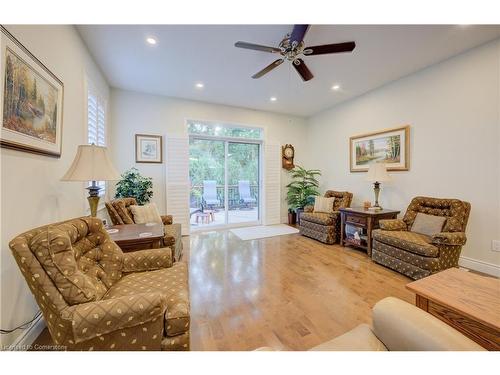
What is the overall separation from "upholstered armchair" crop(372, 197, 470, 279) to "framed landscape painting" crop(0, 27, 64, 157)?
3.75 metres

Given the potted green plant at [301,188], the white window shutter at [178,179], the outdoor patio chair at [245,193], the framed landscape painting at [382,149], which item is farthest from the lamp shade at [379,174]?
the white window shutter at [178,179]

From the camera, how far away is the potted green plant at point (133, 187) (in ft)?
11.7

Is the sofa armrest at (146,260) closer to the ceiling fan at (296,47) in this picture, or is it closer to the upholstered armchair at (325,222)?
the ceiling fan at (296,47)

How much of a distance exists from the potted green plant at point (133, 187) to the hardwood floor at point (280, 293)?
4.14ft

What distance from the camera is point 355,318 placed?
1.76 metres

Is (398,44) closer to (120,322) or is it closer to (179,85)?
(179,85)

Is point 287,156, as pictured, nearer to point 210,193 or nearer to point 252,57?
point 210,193

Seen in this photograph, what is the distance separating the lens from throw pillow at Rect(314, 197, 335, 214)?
13.9 ft

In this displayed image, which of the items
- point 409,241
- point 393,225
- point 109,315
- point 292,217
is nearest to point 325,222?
point 393,225

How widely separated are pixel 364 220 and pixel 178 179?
11.6 feet

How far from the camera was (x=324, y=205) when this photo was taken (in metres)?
4.30

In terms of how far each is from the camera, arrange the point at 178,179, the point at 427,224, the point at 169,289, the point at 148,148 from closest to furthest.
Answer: the point at 169,289 → the point at 427,224 → the point at 148,148 → the point at 178,179

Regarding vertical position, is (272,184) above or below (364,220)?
above
